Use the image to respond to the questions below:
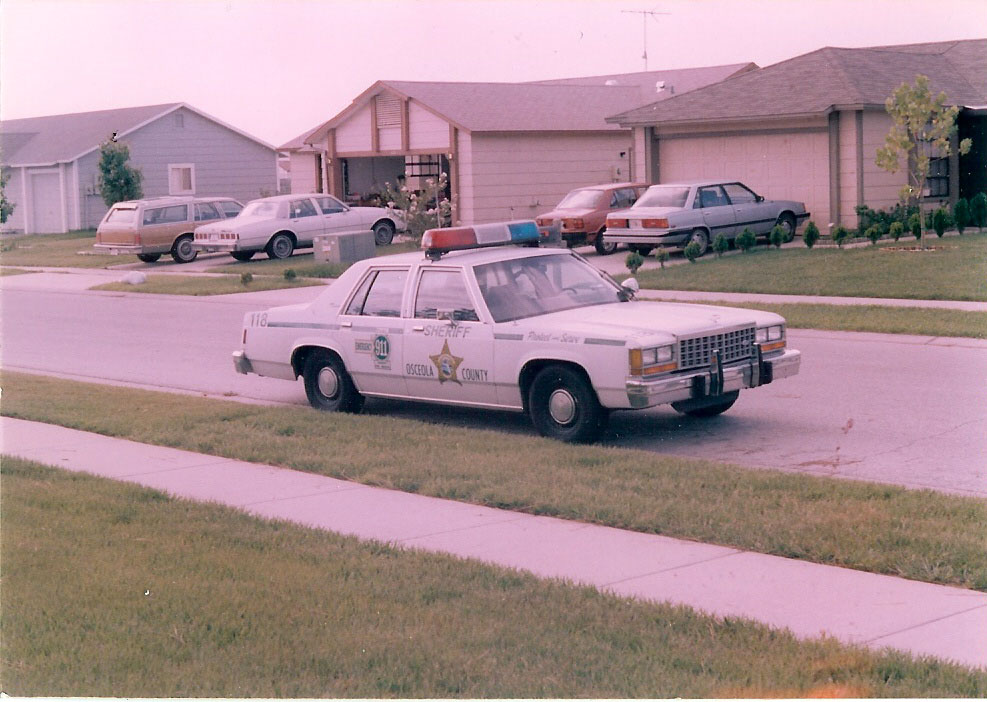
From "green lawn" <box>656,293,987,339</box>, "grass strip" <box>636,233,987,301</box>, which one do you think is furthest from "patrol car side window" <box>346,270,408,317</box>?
"grass strip" <box>636,233,987,301</box>

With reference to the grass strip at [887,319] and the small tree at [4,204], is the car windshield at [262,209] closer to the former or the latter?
the small tree at [4,204]

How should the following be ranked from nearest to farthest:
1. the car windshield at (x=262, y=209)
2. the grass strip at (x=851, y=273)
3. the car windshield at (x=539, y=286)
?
the car windshield at (x=539, y=286) < the grass strip at (x=851, y=273) < the car windshield at (x=262, y=209)

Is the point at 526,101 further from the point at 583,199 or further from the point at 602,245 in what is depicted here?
the point at 602,245

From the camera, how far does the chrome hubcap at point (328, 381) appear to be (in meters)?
11.7

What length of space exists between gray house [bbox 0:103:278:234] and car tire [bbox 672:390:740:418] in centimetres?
4189

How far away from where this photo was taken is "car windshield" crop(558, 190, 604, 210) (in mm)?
29948

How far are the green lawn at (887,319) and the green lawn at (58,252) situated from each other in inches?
926

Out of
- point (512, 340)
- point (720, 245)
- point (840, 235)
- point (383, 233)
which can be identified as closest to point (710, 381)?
point (512, 340)

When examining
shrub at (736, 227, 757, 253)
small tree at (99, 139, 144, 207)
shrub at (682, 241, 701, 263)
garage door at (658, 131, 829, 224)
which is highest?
small tree at (99, 139, 144, 207)

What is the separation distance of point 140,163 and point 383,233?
20.2m

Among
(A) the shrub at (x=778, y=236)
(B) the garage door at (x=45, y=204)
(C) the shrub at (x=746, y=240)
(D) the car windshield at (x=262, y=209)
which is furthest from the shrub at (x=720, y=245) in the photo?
(B) the garage door at (x=45, y=204)

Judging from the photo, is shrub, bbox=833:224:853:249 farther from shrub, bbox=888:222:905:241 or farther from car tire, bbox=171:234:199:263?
car tire, bbox=171:234:199:263

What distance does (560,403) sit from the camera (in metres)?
9.89

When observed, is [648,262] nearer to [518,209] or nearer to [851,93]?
[851,93]
